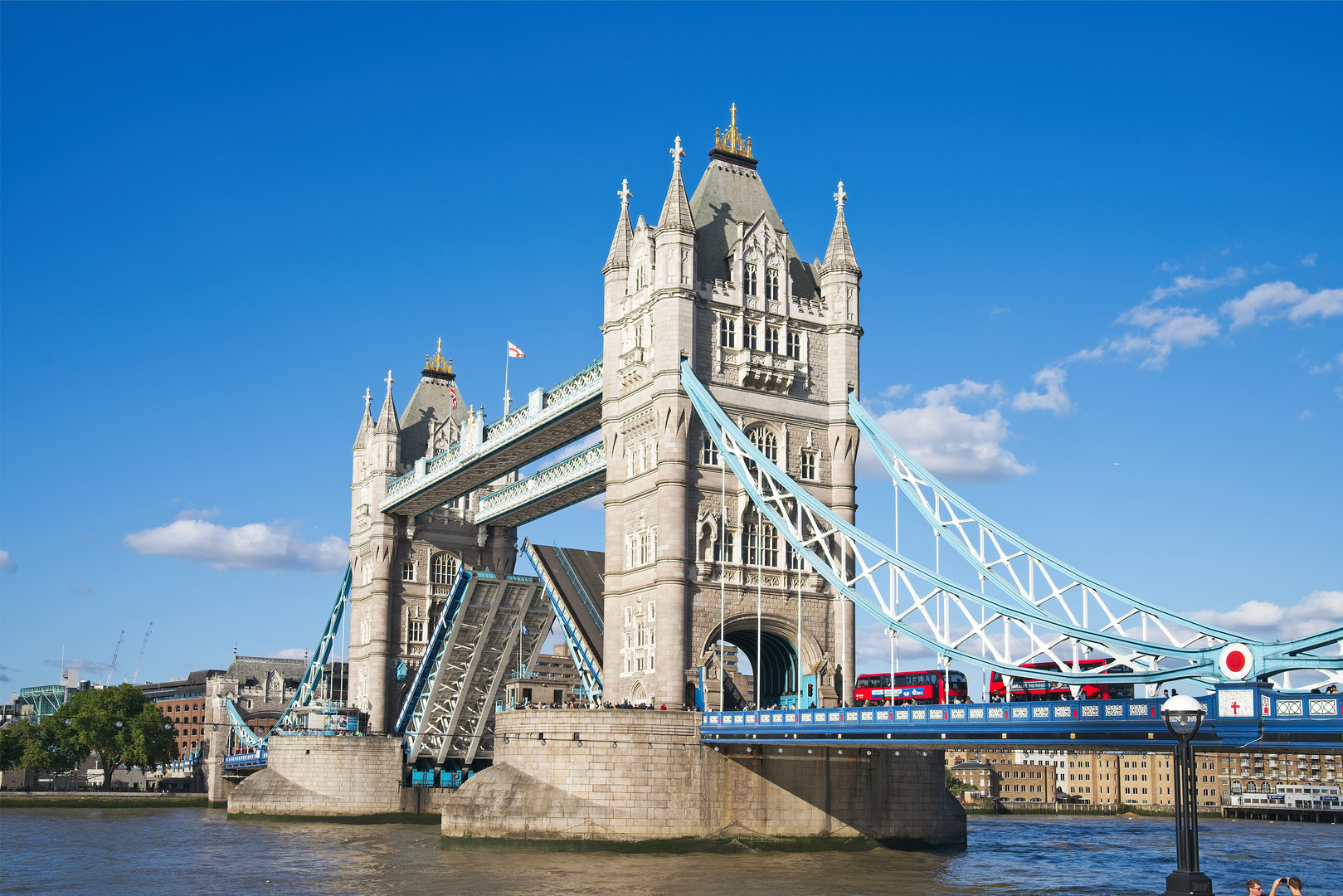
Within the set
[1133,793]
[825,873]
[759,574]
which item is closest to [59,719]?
[759,574]

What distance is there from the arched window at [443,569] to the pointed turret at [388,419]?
7.23 metres

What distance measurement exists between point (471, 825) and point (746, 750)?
9176mm

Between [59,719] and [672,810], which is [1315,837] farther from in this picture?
[59,719]

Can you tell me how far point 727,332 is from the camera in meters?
50.2

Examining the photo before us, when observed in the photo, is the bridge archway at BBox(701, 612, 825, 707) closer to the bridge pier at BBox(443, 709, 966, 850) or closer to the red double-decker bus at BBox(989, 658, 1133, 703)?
the bridge pier at BBox(443, 709, 966, 850)

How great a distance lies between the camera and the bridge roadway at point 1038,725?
28688 mm

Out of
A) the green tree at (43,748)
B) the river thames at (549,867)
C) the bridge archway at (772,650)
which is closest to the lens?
the river thames at (549,867)

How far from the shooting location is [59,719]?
10706 centimetres

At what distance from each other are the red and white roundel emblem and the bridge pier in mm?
14238

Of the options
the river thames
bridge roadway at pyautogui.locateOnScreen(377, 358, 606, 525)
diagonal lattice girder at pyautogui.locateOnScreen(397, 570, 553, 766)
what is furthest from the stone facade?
bridge roadway at pyautogui.locateOnScreen(377, 358, 606, 525)

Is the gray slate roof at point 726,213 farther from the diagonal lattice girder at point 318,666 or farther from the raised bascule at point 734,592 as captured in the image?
the diagonal lattice girder at point 318,666

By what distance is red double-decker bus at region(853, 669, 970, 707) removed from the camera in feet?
163

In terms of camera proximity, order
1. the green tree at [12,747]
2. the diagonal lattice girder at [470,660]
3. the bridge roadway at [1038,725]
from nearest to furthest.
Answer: the bridge roadway at [1038,725] → the diagonal lattice girder at [470,660] → the green tree at [12,747]

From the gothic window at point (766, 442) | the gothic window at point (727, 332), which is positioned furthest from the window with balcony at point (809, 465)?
the gothic window at point (727, 332)
